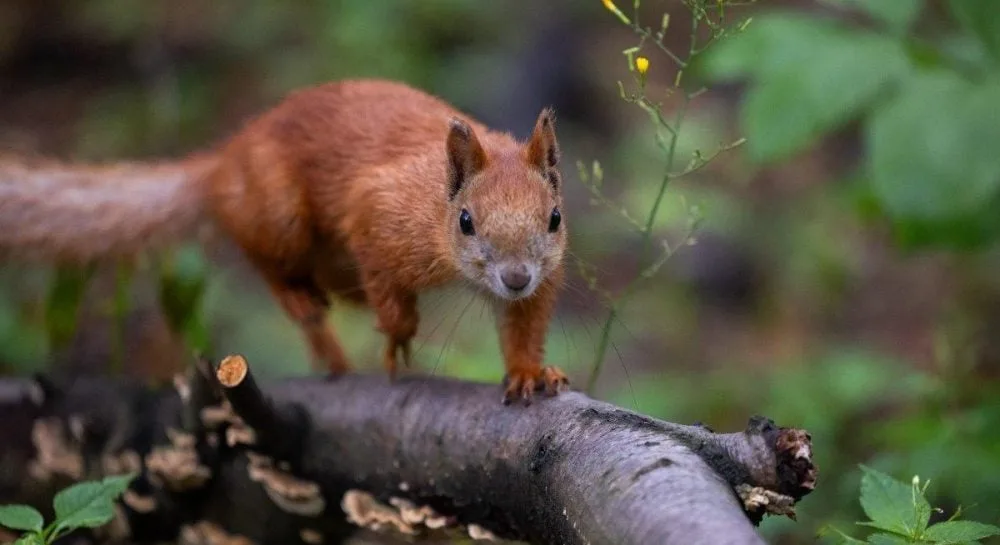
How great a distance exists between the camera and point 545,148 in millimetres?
2318

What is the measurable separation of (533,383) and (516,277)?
30cm

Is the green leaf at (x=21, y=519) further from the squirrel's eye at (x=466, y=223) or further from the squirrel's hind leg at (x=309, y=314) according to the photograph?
the squirrel's hind leg at (x=309, y=314)

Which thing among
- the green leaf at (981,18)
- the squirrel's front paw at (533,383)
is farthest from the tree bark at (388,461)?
the green leaf at (981,18)

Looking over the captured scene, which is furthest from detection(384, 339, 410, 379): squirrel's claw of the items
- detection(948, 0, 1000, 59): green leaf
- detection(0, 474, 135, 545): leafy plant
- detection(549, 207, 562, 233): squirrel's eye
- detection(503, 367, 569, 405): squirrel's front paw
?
detection(948, 0, 1000, 59): green leaf

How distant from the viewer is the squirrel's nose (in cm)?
214

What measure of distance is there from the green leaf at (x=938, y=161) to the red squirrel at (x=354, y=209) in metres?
0.79

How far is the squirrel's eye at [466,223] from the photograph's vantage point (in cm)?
228

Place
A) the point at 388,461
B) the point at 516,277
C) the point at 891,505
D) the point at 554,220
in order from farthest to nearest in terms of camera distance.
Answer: the point at 388,461 → the point at 554,220 → the point at 516,277 → the point at 891,505

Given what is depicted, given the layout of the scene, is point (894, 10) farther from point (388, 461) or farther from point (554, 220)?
point (388, 461)

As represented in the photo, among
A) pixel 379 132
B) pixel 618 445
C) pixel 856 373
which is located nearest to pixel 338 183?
pixel 379 132

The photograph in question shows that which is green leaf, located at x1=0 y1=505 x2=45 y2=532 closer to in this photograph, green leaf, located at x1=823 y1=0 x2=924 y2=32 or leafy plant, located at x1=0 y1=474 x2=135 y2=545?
leafy plant, located at x1=0 y1=474 x2=135 y2=545

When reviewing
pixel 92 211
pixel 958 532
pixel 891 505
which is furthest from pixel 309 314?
pixel 958 532

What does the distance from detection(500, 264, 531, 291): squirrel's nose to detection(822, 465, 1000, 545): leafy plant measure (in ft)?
2.29

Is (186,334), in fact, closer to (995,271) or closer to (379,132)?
Result: (379,132)
